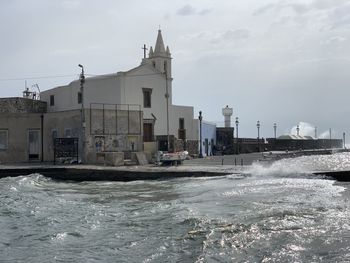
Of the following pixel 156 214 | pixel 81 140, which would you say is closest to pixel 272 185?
pixel 156 214

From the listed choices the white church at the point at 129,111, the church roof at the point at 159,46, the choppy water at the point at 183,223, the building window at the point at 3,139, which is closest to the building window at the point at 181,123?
the white church at the point at 129,111

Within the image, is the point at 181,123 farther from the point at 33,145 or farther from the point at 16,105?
the point at 33,145

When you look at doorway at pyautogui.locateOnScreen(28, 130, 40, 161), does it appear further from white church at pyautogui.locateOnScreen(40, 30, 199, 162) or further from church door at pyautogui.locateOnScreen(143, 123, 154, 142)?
church door at pyautogui.locateOnScreen(143, 123, 154, 142)

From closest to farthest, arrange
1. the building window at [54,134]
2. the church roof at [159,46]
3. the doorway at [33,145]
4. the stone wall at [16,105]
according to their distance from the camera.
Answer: the building window at [54,134] < the doorway at [33,145] < the stone wall at [16,105] < the church roof at [159,46]

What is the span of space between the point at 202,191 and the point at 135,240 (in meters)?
10.6

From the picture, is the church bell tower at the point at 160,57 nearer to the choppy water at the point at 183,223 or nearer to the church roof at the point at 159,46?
the church roof at the point at 159,46

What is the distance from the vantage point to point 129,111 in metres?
44.6

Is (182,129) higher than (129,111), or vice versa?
(129,111)

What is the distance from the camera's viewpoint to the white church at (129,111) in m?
42.0

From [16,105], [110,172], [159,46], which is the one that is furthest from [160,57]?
[110,172]

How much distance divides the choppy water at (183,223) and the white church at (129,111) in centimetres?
1570

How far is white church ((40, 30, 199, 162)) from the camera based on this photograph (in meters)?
42.0

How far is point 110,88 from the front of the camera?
170 ft

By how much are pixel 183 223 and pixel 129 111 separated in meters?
29.5
